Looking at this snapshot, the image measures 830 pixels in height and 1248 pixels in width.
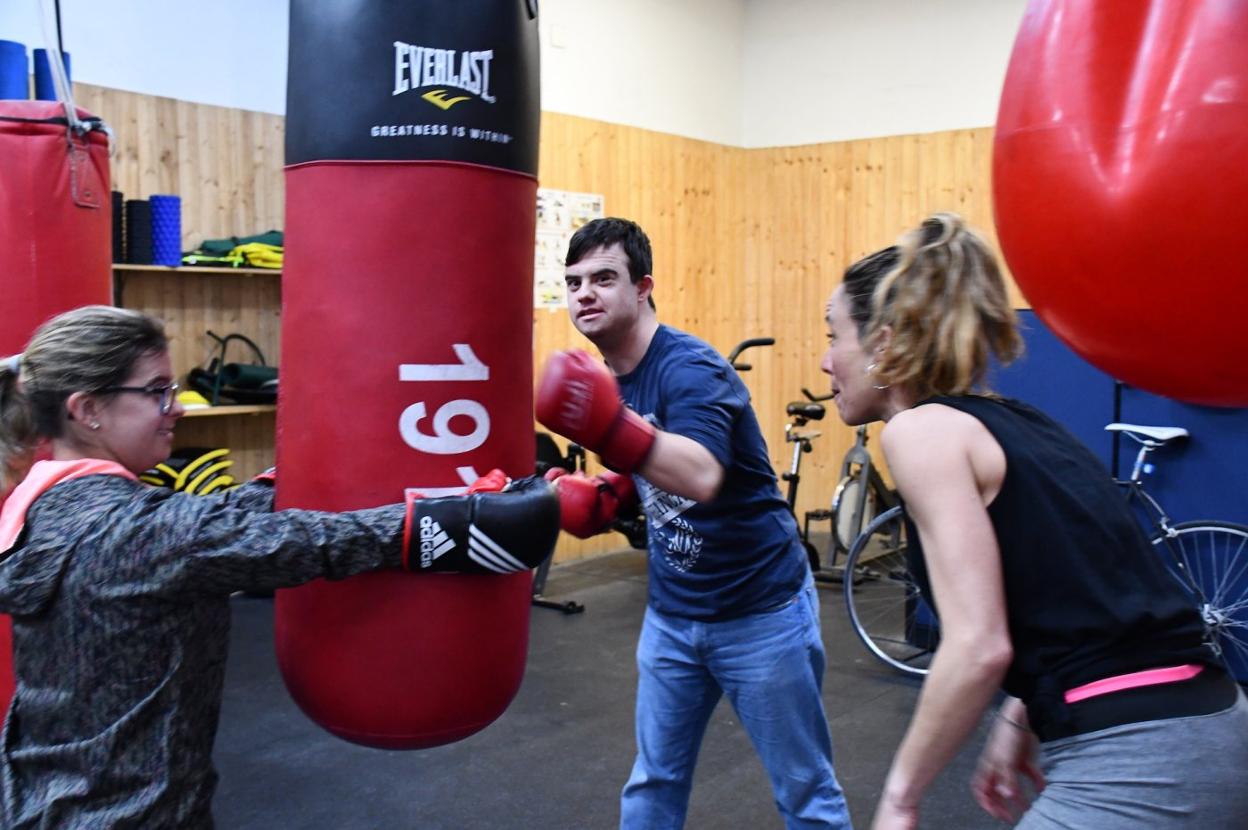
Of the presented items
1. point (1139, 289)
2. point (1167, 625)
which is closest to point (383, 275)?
point (1139, 289)

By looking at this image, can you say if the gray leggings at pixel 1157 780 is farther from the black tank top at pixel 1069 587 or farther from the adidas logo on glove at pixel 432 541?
the adidas logo on glove at pixel 432 541

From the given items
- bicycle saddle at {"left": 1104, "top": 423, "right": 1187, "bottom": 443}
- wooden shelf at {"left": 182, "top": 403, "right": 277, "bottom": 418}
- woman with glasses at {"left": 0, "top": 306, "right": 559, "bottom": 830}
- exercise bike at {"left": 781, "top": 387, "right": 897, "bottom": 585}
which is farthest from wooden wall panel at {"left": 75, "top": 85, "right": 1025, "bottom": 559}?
woman with glasses at {"left": 0, "top": 306, "right": 559, "bottom": 830}

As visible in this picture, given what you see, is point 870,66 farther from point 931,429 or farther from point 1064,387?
point 931,429

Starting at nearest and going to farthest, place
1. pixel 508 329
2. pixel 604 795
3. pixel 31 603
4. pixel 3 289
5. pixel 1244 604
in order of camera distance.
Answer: pixel 31 603, pixel 508 329, pixel 3 289, pixel 604 795, pixel 1244 604

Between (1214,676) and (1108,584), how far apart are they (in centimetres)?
17

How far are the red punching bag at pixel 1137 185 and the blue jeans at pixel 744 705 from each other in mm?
1012

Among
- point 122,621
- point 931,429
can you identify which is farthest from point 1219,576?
point 122,621

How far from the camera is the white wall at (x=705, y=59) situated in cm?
530

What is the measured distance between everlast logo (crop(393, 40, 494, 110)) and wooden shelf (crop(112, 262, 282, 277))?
12.2ft

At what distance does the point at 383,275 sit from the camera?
162cm

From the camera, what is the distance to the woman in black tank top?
4.15 ft

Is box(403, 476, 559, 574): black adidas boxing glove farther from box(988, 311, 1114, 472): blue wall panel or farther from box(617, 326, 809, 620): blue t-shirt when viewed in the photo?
box(988, 311, 1114, 472): blue wall panel

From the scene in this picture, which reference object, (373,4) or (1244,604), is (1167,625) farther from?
(1244,604)

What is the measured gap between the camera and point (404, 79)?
1602 millimetres
